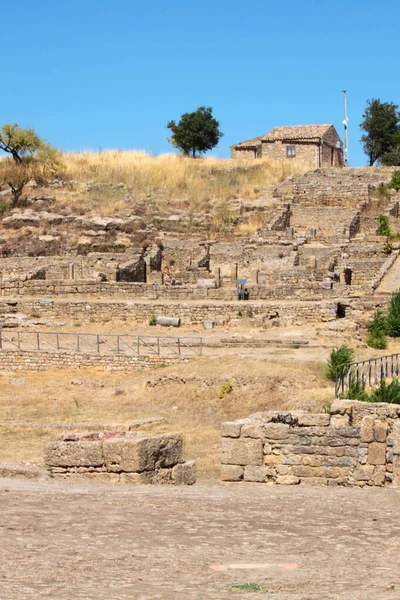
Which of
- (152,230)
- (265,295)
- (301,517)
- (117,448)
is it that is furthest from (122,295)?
(301,517)

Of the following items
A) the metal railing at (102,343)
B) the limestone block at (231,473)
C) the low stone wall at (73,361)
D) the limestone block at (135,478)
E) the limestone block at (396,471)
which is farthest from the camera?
the metal railing at (102,343)

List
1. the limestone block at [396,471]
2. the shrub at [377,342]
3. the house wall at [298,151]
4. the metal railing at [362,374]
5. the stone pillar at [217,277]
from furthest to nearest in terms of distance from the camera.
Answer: the house wall at [298,151] → the stone pillar at [217,277] → the shrub at [377,342] → the metal railing at [362,374] → the limestone block at [396,471]

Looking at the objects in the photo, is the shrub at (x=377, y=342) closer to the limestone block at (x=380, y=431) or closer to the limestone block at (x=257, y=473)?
the limestone block at (x=380, y=431)

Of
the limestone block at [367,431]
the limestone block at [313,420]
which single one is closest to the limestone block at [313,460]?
the limestone block at [313,420]

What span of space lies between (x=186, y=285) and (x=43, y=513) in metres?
26.5

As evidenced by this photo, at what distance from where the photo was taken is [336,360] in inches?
905

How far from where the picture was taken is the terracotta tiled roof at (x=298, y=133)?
59344 mm

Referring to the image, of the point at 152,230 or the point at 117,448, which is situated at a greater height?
the point at 152,230

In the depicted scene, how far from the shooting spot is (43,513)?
30.0 feet

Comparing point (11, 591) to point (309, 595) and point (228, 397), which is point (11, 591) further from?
point (228, 397)

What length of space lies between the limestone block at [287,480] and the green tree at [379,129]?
56.2m

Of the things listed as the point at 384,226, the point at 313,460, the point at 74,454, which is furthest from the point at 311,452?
the point at 384,226

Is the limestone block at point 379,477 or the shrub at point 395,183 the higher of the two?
the shrub at point 395,183

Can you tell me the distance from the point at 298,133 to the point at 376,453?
49.4 m
